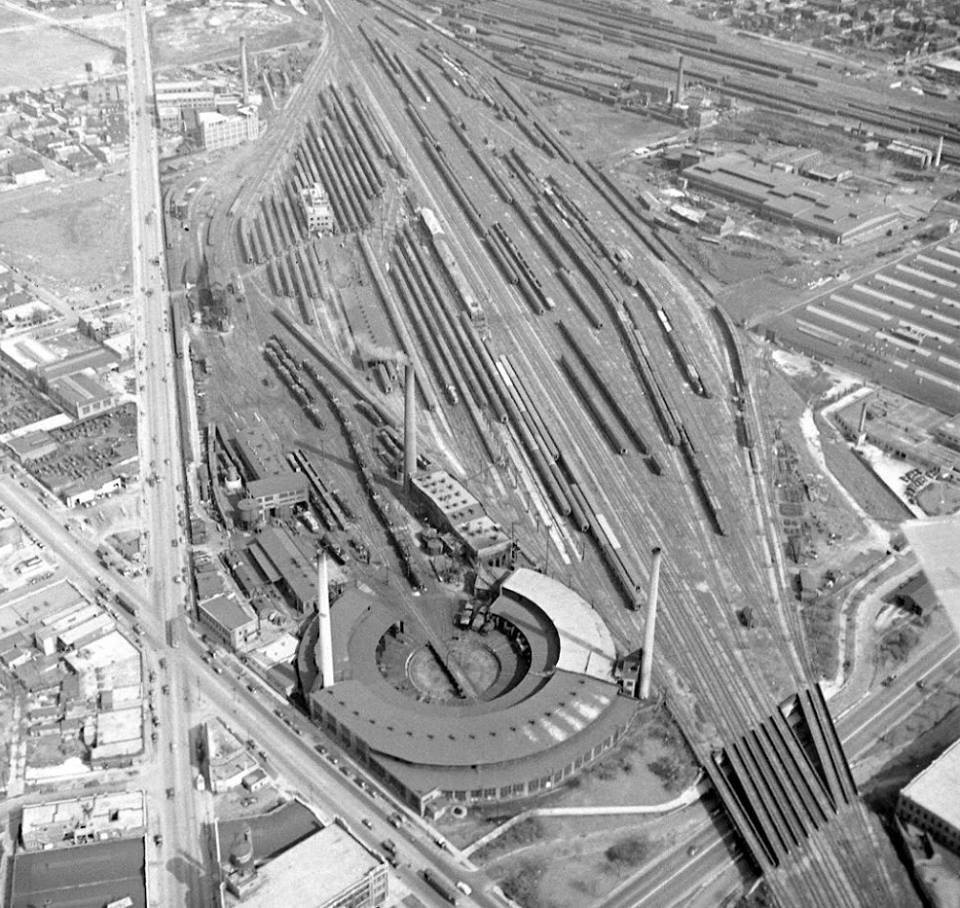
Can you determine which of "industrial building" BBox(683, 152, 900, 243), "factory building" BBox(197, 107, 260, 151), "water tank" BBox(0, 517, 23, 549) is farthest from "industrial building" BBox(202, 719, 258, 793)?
"factory building" BBox(197, 107, 260, 151)

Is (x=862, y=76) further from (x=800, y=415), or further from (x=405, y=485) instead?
(x=405, y=485)

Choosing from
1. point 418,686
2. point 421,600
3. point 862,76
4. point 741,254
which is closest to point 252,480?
point 421,600

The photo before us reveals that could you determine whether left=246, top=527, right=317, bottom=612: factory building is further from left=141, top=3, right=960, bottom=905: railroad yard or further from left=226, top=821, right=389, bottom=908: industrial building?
left=226, top=821, right=389, bottom=908: industrial building

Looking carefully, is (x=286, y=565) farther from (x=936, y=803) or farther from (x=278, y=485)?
(x=936, y=803)

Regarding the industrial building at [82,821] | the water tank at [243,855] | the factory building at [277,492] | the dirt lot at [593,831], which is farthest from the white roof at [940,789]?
the factory building at [277,492]

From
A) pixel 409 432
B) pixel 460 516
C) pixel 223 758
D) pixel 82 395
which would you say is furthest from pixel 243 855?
pixel 82 395
